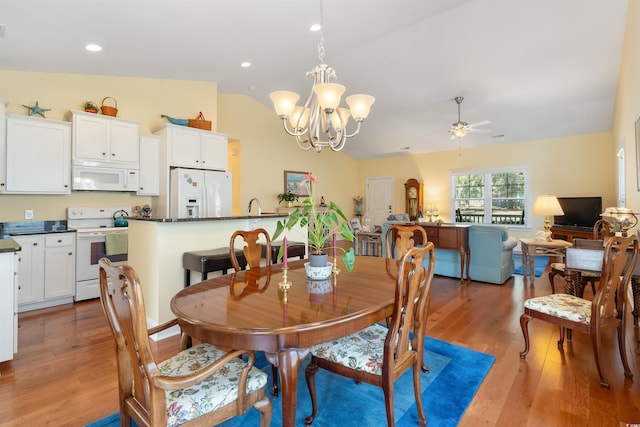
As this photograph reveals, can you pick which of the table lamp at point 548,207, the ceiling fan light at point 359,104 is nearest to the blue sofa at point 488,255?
the table lamp at point 548,207

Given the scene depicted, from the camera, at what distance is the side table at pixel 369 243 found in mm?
5887

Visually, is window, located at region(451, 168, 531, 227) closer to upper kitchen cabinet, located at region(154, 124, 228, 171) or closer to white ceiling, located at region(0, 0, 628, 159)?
white ceiling, located at region(0, 0, 628, 159)

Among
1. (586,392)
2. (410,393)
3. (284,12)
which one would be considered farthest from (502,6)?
(410,393)


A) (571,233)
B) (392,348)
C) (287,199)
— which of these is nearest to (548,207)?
(571,233)

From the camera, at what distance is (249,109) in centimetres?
674

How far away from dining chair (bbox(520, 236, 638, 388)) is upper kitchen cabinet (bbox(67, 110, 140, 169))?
195 inches

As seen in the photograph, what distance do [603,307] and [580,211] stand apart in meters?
5.17

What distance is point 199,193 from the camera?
16.0 feet

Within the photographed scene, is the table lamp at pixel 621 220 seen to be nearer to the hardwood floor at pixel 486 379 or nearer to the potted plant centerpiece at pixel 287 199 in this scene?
the hardwood floor at pixel 486 379

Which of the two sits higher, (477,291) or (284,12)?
(284,12)

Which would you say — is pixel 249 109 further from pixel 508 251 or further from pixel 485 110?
pixel 508 251

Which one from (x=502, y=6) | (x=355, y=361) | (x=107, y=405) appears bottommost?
(x=107, y=405)

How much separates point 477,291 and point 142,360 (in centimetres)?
419

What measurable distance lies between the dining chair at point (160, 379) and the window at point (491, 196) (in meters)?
7.70
